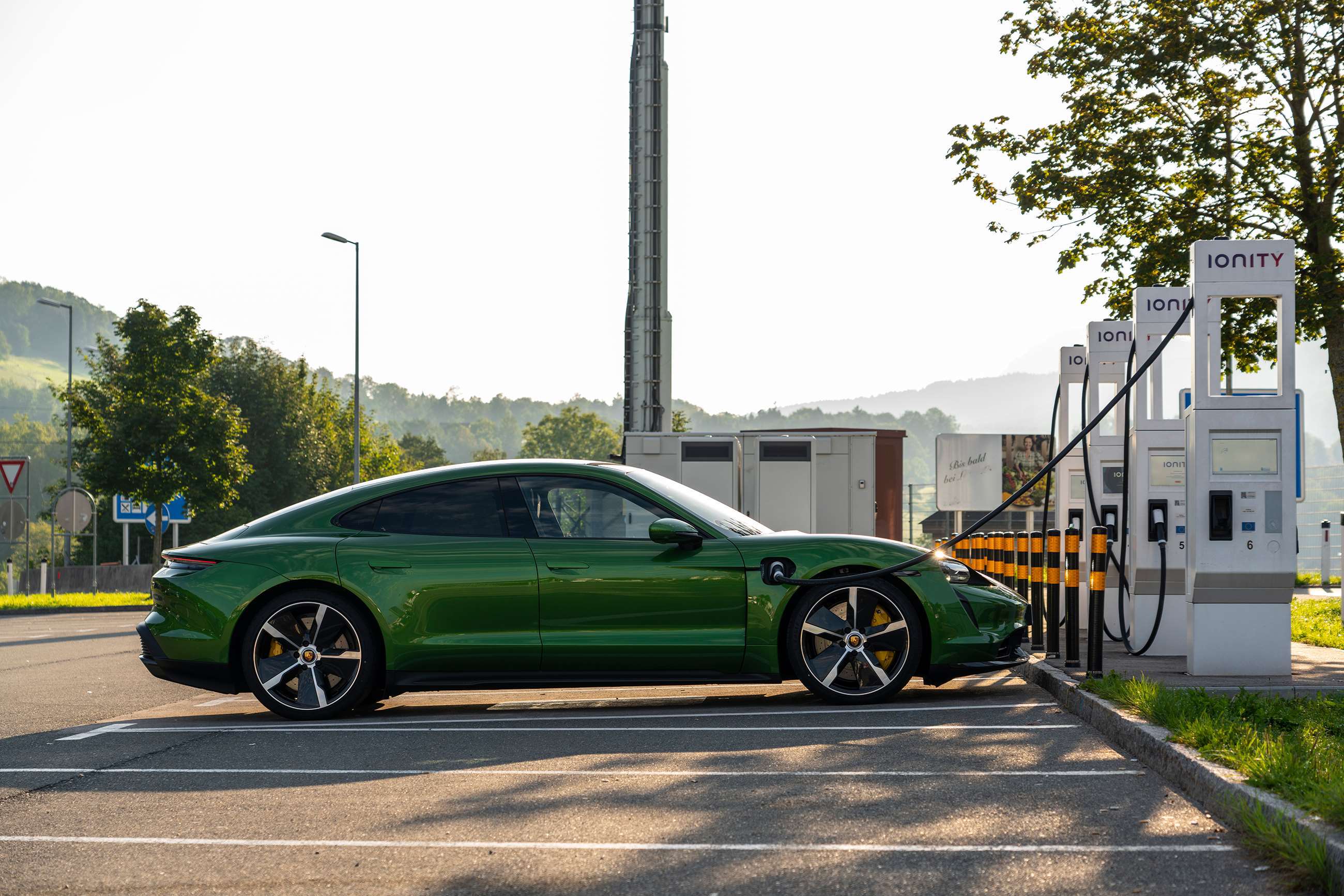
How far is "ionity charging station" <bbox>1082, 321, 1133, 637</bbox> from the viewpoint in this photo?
1240cm

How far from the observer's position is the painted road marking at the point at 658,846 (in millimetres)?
4531

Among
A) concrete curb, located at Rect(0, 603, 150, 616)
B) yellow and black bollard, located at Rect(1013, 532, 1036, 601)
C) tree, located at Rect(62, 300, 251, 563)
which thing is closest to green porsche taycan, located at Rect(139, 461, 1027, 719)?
yellow and black bollard, located at Rect(1013, 532, 1036, 601)

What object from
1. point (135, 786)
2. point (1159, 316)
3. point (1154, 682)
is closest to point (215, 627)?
point (135, 786)

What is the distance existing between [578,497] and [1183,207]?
12485 mm

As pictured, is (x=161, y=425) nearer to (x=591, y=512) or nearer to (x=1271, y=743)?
(x=591, y=512)

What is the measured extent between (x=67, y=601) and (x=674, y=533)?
25.3 m

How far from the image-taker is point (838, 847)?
4.61 meters

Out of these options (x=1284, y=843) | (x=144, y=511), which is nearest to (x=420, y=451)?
(x=144, y=511)

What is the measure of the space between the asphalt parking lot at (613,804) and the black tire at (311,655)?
0.18 m

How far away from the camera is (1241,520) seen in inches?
341

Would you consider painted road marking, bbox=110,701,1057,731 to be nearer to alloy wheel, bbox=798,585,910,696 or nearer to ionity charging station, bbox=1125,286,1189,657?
alloy wheel, bbox=798,585,910,696

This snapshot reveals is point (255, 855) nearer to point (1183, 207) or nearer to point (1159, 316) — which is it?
point (1159, 316)

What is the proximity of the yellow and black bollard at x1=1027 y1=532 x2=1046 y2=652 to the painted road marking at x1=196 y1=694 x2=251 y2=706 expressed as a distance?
5700 mm

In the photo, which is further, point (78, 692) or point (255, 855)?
point (78, 692)
